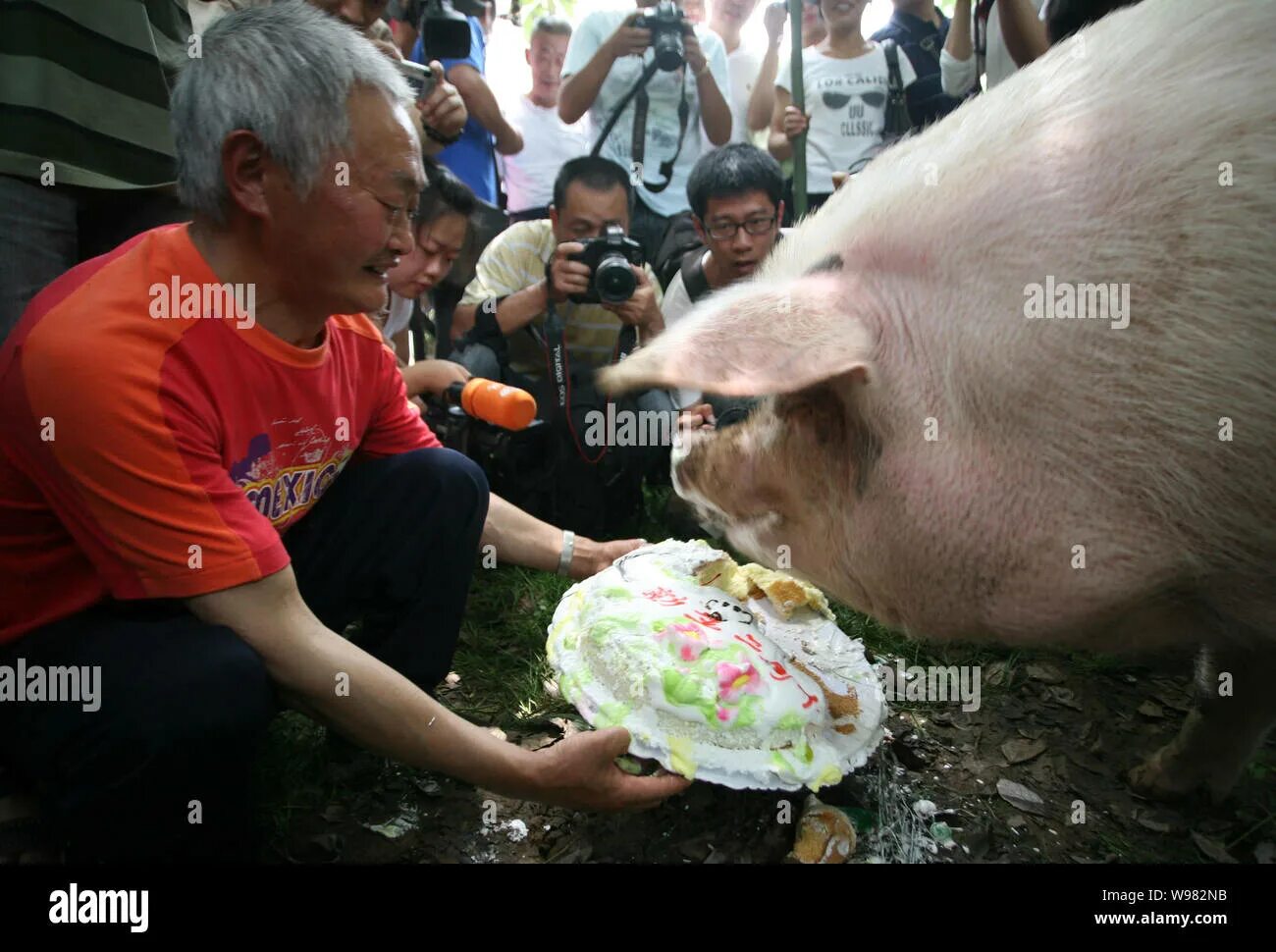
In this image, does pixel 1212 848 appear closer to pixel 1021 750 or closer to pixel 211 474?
pixel 1021 750

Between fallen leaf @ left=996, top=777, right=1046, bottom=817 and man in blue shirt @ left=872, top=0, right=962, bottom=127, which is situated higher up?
man in blue shirt @ left=872, top=0, right=962, bottom=127

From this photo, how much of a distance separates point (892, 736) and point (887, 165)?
1.44 m

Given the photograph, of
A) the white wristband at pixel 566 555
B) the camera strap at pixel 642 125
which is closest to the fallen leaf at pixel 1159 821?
the white wristband at pixel 566 555

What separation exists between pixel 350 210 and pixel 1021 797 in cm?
200

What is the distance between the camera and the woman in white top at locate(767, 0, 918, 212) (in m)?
3.81

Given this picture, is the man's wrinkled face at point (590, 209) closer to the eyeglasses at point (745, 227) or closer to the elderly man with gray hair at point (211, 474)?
the eyeglasses at point (745, 227)

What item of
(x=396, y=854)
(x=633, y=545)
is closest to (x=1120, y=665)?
(x=633, y=545)

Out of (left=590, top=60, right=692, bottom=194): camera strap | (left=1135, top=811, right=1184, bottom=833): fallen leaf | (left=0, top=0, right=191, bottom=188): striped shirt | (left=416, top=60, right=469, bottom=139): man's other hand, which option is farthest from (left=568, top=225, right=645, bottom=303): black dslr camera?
(left=1135, top=811, right=1184, bottom=833): fallen leaf

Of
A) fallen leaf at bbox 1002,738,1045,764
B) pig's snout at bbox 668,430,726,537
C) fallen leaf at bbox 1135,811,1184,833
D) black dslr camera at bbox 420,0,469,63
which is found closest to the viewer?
pig's snout at bbox 668,430,726,537

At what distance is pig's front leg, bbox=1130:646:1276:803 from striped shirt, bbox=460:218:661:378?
2.40m

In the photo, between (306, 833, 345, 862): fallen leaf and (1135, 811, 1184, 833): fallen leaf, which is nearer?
(306, 833, 345, 862): fallen leaf

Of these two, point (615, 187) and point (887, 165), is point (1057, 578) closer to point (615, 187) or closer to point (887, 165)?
point (887, 165)

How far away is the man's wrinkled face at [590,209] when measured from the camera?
11.5 ft

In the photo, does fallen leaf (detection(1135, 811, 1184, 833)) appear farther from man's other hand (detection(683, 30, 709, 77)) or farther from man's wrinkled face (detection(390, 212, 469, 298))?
man's other hand (detection(683, 30, 709, 77))
